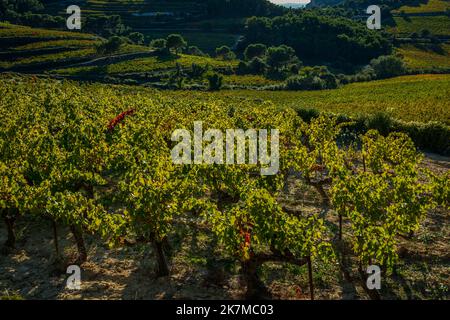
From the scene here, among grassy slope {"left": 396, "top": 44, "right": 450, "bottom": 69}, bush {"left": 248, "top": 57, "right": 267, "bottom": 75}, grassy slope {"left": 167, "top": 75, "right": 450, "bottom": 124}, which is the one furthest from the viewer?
grassy slope {"left": 396, "top": 44, "right": 450, "bottom": 69}

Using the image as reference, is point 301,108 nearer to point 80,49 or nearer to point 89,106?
point 89,106

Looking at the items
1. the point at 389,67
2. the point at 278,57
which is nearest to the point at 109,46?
the point at 278,57

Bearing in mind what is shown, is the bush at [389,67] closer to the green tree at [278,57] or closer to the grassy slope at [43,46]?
the green tree at [278,57]

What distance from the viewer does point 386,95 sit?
7588cm

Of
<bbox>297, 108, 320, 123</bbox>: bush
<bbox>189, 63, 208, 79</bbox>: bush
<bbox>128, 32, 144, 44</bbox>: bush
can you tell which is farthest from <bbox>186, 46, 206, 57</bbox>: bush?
<bbox>297, 108, 320, 123</bbox>: bush

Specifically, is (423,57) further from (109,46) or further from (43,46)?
(43,46)

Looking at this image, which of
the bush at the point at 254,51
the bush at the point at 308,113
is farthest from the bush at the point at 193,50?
the bush at the point at 308,113

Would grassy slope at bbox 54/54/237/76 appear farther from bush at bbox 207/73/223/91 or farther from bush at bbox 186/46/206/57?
bush at bbox 186/46/206/57

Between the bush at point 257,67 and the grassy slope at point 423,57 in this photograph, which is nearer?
the bush at point 257,67

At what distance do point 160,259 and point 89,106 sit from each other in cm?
2619

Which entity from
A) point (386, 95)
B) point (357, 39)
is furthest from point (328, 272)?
point (357, 39)

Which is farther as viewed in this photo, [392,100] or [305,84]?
[305,84]

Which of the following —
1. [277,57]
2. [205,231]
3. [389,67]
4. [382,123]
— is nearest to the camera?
[205,231]

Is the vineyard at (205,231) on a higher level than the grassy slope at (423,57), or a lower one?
lower
